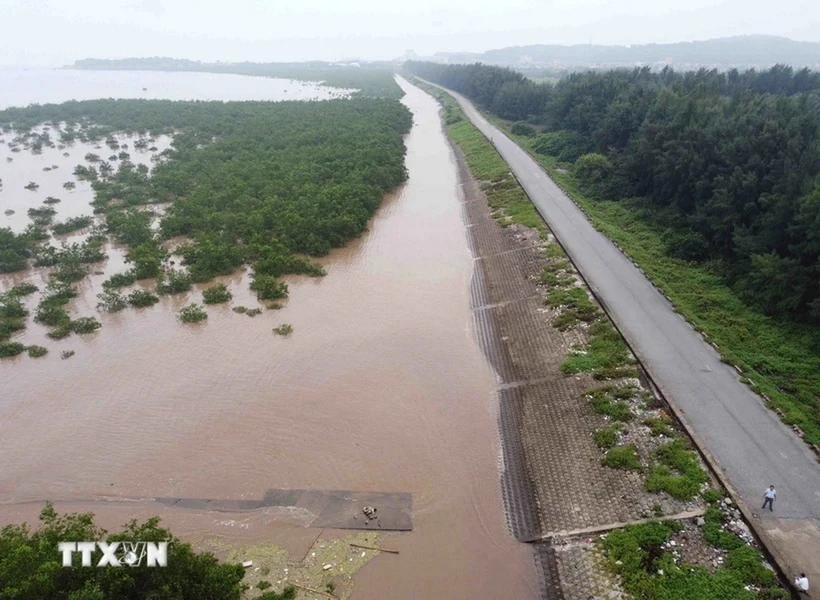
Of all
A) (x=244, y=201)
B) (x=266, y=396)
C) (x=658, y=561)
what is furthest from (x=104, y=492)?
(x=244, y=201)

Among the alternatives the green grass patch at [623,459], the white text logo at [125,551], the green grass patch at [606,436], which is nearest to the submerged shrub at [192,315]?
the white text logo at [125,551]

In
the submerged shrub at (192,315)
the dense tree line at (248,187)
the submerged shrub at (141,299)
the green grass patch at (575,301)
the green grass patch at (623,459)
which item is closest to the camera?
the green grass patch at (623,459)

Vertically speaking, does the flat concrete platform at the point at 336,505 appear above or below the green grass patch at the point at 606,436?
below

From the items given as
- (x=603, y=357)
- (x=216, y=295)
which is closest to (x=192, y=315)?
(x=216, y=295)

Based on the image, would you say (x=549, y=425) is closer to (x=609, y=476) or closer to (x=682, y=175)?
(x=609, y=476)

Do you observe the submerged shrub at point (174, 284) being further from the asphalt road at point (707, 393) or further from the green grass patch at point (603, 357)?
the asphalt road at point (707, 393)

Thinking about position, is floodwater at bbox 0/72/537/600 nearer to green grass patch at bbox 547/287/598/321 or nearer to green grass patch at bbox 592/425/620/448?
green grass patch at bbox 592/425/620/448
